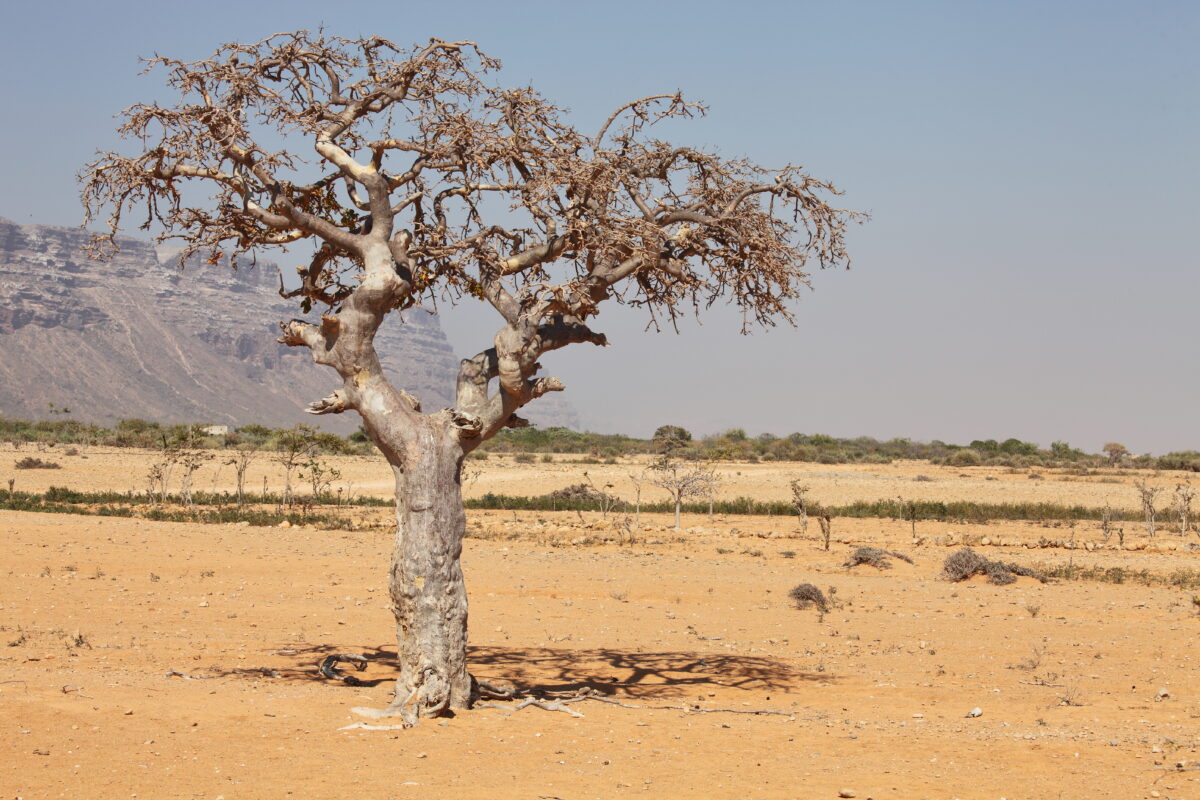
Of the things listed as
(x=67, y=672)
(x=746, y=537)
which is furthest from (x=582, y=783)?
(x=746, y=537)

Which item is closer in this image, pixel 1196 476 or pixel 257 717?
pixel 257 717

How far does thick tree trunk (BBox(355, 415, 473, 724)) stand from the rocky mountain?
91.3 metres

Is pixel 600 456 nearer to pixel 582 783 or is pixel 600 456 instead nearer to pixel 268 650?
pixel 268 650

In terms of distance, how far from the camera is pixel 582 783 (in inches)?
296

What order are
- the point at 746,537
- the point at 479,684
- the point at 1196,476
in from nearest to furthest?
the point at 479,684, the point at 746,537, the point at 1196,476

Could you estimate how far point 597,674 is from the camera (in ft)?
39.5

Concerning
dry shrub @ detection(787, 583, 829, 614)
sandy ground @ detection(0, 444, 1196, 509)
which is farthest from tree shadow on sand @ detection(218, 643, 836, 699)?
sandy ground @ detection(0, 444, 1196, 509)

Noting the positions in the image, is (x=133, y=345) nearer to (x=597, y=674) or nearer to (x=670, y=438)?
(x=670, y=438)

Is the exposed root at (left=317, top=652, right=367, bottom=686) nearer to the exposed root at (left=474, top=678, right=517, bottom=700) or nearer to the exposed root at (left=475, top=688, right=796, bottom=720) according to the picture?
the exposed root at (left=474, top=678, right=517, bottom=700)

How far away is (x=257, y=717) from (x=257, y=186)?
440 cm

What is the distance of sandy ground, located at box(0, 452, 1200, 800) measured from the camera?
301 inches

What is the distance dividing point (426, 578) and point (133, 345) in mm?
131078

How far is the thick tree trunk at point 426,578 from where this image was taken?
918cm

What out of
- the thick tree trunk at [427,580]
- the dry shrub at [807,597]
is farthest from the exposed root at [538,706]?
the dry shrub at [807,597]
